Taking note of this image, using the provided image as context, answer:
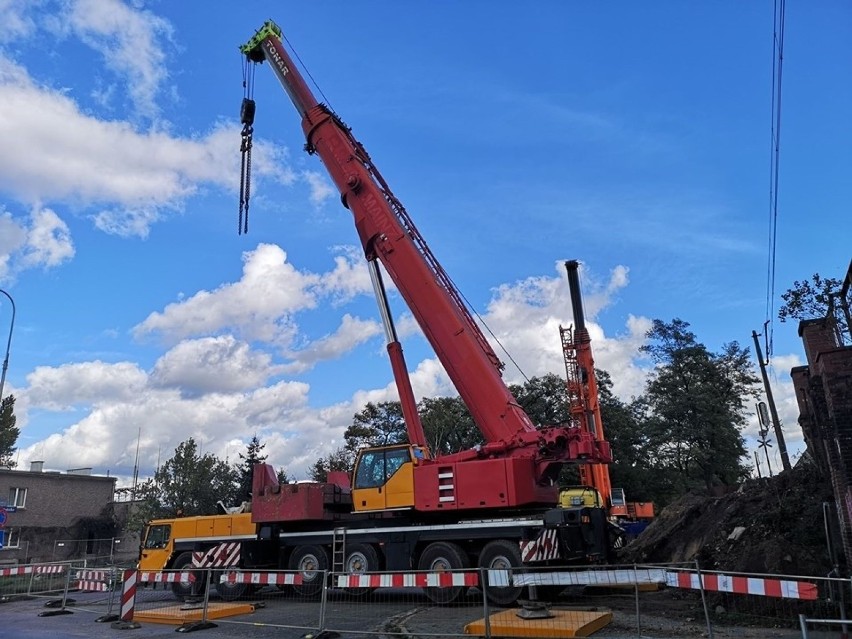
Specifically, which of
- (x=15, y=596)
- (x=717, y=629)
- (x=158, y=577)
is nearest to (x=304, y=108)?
(x=158, y=577)

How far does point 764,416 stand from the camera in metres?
33.0

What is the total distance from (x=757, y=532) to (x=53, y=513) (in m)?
42.4

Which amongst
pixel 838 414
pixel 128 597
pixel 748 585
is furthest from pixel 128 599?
pixel 838 414

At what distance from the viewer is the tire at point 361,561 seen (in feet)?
45.9

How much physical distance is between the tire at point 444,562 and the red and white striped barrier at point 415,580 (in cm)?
190

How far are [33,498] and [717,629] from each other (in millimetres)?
42711

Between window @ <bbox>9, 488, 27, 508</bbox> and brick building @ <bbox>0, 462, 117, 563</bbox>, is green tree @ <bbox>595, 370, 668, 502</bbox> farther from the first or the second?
window @ <bbox>9, 488, 27, 508</bbox>

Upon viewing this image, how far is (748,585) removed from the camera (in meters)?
7.59

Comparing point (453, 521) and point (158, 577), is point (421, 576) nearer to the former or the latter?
point (453, 521)

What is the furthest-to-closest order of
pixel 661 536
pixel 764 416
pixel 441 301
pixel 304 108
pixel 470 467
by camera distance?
pixel 764 416 → pixel 304 108 → pixel 661 536 → pixel 441 301 → pixel 470 467

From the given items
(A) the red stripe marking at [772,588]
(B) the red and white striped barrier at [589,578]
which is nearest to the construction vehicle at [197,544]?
(B) the red and white striped barrier at [589,578]

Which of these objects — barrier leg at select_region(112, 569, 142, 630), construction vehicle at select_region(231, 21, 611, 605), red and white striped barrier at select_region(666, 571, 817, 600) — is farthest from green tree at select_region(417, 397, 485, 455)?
red and white striped barrier at select_region(666, 571, 817, 600)

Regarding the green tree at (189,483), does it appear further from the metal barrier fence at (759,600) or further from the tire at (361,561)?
the metal barrier fence at (759,600)

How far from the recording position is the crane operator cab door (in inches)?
547
